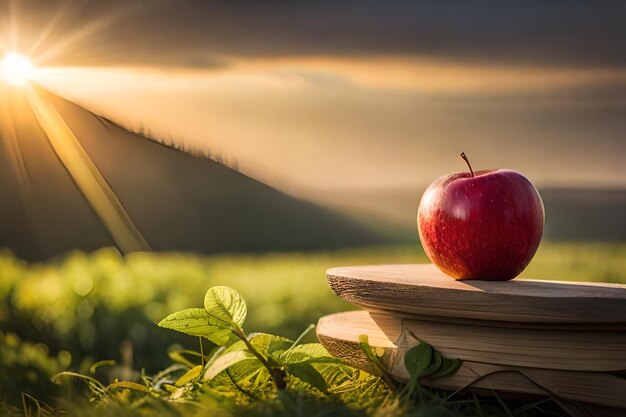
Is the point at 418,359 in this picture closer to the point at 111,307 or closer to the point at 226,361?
the point at 226,361

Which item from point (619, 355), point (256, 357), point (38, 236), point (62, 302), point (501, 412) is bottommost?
point (501, 412)

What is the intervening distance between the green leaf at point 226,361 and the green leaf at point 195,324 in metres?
0.10

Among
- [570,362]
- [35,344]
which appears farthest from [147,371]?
[570,362]

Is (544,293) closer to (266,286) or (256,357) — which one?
(256,357)

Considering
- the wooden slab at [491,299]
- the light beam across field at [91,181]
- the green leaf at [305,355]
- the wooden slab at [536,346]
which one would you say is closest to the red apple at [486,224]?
the wooden slab at [491,299]

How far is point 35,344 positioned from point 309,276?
1.35 metres

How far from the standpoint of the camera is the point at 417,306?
5.84ft

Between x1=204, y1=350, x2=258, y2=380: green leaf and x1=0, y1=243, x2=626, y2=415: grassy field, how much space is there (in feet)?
3.20

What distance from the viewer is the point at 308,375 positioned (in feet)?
6.32

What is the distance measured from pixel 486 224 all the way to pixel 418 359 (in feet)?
1.53

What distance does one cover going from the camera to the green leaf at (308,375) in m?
1.91

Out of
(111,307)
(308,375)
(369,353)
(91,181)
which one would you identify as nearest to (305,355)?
(308,375)

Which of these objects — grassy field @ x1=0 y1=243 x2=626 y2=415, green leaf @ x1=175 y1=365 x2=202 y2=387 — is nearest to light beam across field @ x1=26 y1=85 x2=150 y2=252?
grassy field @ x1=0 y1=243 x2=626 y2=415

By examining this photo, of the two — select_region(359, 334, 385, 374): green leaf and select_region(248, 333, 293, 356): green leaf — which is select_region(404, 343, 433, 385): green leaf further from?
select_region(248, 333, 293, 356): green leaf
